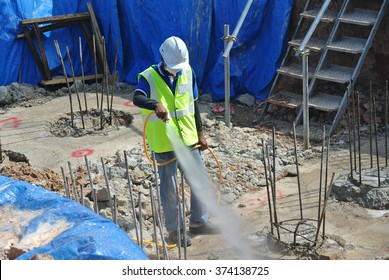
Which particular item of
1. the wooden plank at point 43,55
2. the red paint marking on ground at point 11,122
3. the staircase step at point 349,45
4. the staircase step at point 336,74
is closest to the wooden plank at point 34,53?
the wooden plank at point 43,55

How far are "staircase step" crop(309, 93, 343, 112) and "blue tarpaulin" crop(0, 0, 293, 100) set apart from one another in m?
1.14

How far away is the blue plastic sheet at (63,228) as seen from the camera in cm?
430

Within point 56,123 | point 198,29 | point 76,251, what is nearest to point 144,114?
point 76,251

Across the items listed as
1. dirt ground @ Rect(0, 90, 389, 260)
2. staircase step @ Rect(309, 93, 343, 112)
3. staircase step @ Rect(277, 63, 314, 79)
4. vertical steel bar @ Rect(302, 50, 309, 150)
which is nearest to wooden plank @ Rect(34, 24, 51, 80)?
dirt ground @ Rect(0, 90, 389, 260)

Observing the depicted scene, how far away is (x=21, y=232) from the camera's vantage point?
16.0 ft

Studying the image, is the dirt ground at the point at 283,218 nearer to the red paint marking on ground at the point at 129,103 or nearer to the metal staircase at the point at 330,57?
the metal staircase at the point at 330,57

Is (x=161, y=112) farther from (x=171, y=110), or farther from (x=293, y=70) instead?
(x=293, y=70)

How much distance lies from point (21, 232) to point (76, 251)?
29.7 inches

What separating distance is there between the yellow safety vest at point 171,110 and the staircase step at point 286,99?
9.79ft

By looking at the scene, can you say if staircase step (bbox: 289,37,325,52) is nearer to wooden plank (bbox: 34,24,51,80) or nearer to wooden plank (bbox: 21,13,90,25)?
wooden plank (bbox: 21,13,90,25)

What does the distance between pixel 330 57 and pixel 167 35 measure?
118 inches

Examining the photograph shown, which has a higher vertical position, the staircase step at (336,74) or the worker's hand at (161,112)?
the worker's hand at (161,112)

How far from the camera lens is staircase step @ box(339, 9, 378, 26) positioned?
9420mm

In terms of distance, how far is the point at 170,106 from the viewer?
6.91 metres
